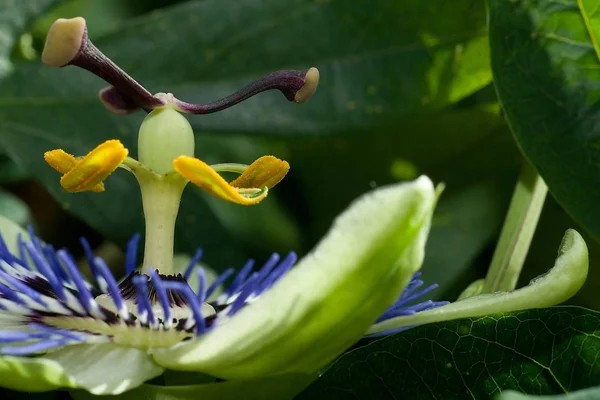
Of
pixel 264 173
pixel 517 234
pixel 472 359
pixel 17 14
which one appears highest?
pixel 17 14

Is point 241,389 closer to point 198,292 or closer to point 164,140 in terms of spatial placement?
point 198,292

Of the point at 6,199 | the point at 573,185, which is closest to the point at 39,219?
the point at 6,199

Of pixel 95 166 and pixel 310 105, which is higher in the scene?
pixel 310 105

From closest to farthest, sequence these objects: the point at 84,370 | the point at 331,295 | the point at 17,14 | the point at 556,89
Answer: the point at 331,295 < the point at 84,370 < the point at 556,89 < the point at 17,14

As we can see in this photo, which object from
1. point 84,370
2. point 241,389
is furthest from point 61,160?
point 241,389

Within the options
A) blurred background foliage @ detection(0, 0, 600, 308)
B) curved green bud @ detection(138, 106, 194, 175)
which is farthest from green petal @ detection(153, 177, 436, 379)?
blurred background foliage @ detection(0, 0, 600, 308)

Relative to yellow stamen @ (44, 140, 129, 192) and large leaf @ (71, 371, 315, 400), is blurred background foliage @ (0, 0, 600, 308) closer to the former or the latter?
yellow stamen @ (44, 140, 129, 192)
